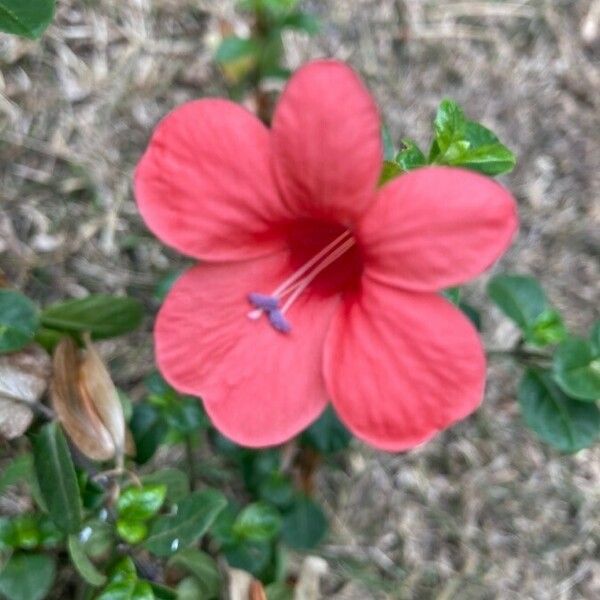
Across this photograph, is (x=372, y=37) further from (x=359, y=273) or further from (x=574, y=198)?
(x=359, y=273)

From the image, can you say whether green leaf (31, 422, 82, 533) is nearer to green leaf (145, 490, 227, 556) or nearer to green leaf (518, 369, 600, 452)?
green leaf (145, 490, 227, 556)

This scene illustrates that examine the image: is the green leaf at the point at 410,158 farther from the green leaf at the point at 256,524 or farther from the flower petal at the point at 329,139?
the green leaf at the point at 256,524

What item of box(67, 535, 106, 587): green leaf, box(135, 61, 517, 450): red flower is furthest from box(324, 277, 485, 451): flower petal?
box(67, 535, 106, 587): green leaf

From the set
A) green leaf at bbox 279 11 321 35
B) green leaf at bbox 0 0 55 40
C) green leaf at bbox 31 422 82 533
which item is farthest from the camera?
green leaf at bbox 279 11 321 35

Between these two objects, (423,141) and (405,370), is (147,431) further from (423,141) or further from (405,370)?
(423,141)

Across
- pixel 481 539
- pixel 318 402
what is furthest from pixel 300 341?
pixel 481 539

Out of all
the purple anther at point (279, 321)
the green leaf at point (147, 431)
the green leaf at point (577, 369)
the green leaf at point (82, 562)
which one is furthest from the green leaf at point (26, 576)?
the green leaf at point (577, 369)
